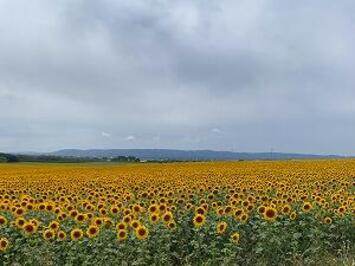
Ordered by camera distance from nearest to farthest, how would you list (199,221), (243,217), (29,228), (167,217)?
(199,221) → (29,228) → (167,217) → (243,217)

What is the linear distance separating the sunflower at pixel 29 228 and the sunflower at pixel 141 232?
5.87ft

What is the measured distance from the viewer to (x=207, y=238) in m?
8.91

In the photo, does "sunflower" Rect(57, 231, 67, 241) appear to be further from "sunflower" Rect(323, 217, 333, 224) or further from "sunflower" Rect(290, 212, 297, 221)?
"sunflower" Rect(323, 217, 333, 224)

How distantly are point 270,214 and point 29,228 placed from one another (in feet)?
12.3

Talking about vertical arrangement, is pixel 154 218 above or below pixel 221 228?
above

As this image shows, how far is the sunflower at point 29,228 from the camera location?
906 cm

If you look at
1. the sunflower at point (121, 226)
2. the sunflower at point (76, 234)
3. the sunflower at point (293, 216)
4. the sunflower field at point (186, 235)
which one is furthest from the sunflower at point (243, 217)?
the sunflower at point (76, 234)

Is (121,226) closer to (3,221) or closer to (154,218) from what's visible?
(154,218)

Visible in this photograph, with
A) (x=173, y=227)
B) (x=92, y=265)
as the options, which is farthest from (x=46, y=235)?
(x=173, y=227)


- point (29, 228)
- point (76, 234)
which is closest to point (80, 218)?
point (29, 228)

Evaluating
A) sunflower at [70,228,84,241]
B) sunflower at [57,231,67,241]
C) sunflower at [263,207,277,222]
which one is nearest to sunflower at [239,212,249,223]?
sunflower at [263,207,277,222]

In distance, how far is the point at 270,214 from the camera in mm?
9344

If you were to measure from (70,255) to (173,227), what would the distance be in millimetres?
1639

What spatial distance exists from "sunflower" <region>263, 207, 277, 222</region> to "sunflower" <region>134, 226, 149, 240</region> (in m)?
2.08
